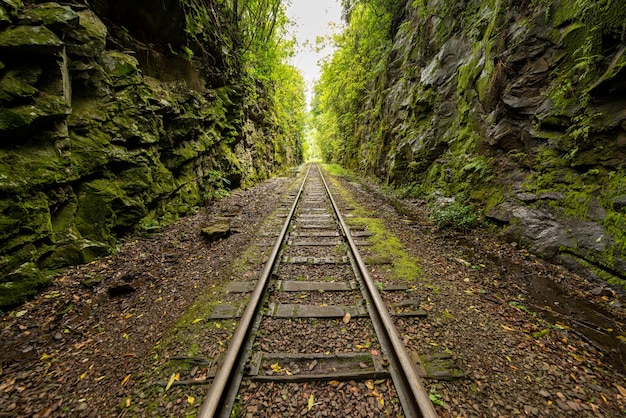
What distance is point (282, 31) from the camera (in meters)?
14.3

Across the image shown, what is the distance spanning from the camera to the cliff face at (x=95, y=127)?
314 cm

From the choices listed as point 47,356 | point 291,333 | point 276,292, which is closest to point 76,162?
point 47,356

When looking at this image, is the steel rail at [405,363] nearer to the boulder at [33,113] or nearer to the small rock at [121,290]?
the small rock at [121,290]

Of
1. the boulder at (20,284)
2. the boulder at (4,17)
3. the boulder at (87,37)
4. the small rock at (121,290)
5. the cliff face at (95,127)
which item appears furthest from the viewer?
the boulder at (87,37)

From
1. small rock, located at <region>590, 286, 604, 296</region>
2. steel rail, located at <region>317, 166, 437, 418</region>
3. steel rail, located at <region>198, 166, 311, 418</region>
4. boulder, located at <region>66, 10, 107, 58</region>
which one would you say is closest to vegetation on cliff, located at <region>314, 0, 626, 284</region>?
small rock, located at <region>590, 286, 604, 296</region>

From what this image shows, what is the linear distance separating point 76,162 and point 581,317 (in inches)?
294

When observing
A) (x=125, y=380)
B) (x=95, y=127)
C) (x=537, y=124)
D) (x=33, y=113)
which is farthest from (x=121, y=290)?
(x=537, y=124)

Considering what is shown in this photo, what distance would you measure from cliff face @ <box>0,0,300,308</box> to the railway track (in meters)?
2.74

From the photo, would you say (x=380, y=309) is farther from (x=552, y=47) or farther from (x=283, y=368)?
(x=552, y=47)

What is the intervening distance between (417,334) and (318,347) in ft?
3.55

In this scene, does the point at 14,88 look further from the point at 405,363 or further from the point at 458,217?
the point at 458,217

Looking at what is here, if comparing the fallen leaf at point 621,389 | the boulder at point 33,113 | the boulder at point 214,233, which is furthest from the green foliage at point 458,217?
the boulder at point 33,113

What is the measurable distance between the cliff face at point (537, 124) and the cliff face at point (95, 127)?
742 cm

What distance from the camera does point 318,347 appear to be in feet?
8.09
